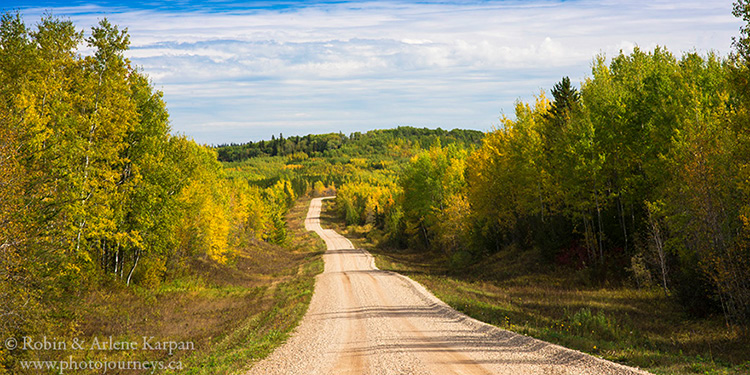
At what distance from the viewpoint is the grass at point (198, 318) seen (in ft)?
52.7

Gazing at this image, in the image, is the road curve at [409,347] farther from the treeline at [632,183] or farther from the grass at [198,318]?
the treeline at [632,183]

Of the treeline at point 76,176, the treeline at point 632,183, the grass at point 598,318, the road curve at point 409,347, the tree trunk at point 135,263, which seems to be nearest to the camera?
the road curve at point 409,347

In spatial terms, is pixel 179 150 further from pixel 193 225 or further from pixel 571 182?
pixel 571 182

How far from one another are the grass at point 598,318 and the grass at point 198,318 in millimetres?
9225

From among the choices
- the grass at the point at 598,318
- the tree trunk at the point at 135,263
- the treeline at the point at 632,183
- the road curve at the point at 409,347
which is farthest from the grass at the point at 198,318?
the treeline at the point at 632,183

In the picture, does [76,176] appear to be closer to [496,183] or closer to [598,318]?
[598,318]

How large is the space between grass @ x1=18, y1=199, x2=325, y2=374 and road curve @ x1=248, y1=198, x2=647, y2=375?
1202 mm

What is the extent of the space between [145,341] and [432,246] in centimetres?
4784

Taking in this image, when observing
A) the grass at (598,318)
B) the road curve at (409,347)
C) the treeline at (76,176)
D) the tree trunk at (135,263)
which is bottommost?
the grass at (598,318)

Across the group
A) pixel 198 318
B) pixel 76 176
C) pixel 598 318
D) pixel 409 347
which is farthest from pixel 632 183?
pixel 76 176

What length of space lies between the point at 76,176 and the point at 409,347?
16.8m

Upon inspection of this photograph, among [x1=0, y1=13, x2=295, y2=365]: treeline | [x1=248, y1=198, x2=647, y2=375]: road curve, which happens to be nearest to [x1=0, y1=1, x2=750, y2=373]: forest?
[x1=0, y1=13, x2=295, y2=365]: treeline

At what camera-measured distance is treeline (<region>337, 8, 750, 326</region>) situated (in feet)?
60.1

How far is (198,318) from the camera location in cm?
2533
